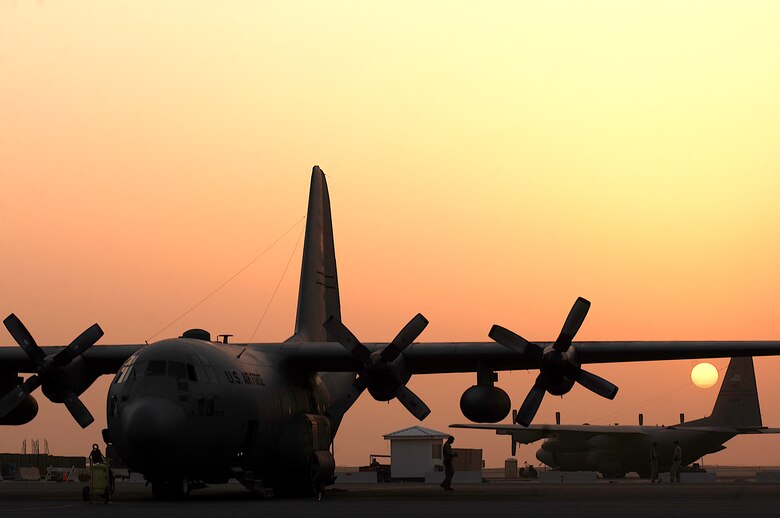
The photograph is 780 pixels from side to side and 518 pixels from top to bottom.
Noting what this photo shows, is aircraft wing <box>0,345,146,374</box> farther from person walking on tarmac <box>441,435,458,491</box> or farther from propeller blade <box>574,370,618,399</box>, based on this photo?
propeller blade <box>574,370,618,399</box>

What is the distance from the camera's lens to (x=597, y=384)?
108ft

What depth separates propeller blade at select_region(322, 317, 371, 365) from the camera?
105ft

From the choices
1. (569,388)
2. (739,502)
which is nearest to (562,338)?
(569,388)

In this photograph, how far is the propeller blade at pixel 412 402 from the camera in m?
32.6

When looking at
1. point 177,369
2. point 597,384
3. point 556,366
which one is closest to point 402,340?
point 556,366

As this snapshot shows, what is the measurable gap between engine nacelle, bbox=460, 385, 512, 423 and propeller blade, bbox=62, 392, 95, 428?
36.7 feet

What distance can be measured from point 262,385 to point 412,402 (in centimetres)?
446

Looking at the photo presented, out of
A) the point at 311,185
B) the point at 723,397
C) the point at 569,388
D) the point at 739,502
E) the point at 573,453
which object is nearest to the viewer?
the point at 739,502

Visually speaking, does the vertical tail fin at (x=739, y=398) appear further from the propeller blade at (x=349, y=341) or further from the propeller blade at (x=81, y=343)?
the propeller blade at (x=81, y=343)

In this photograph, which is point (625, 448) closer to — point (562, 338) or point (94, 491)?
point (562, 338)

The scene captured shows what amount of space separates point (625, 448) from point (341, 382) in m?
33.3

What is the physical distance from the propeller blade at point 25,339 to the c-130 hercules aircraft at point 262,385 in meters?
0.03

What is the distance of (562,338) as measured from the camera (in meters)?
32.9

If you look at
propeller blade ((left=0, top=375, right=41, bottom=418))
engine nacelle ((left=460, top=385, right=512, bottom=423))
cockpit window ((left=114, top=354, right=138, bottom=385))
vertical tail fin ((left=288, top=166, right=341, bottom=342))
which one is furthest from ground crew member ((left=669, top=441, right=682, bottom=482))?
cockpit window ((left=114, top=354, right=138, bottom=385))
